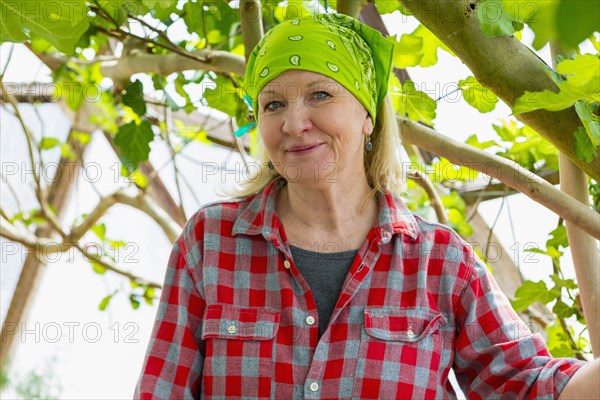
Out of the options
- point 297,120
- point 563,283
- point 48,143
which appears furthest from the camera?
point 48,143

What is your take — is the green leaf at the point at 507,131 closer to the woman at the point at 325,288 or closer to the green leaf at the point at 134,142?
the woman at the point at 325,288

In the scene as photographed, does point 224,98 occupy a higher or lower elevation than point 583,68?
higher

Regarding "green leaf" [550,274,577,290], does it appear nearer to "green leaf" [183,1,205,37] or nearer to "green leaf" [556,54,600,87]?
"green leaf" [183,1,205,37]

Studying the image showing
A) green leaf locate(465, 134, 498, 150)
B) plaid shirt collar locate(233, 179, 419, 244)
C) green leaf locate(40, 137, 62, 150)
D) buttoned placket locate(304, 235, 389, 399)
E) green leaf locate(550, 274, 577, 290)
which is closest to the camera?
buttoned placket locate(304, 235, 389, 399)

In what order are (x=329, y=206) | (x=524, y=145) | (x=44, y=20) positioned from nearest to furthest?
(x=44, y=20) → (x=329, y=206) → (x=524, y=145)

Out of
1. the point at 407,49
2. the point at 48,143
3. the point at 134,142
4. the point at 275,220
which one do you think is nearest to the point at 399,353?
the point at 275,220

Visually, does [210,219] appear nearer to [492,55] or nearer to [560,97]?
[492,55]

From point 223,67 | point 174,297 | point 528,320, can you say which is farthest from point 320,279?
point 528,320

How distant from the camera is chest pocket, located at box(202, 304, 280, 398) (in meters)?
1.21

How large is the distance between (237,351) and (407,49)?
0.55 metres

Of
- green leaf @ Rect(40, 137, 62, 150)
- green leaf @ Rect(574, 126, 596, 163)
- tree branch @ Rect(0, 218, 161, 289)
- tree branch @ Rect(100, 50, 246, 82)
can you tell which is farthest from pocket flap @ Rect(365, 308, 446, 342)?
green leaf @ Rect(40, 137, 62, 150)

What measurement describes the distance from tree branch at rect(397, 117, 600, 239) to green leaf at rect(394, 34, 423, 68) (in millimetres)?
95

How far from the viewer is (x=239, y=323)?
4.07 feet

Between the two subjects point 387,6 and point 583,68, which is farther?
point 387,6
